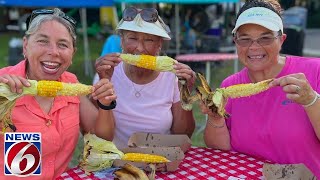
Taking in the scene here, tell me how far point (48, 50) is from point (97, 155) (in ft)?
2.04

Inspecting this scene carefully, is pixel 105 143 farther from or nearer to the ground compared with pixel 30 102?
nearer to the ground

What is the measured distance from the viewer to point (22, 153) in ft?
6.48

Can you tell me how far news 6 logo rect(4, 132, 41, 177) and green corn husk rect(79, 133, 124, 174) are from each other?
0.79ft

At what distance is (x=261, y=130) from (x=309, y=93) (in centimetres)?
43

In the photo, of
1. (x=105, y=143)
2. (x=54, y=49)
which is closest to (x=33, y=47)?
(x=54, y=49)

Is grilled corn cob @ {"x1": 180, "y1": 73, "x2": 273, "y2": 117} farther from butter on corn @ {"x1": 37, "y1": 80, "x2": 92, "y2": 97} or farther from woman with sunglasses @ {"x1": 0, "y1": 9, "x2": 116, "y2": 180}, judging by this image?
butter on corn @ {"x1": 37, "y1": 80, "x2": 92, "y2": 97}

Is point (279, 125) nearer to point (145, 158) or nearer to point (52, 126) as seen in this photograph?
point (145, 158)

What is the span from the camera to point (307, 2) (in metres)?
25.4

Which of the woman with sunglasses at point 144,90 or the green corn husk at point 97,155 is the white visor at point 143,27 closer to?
the woman with sunglasses at point 144,90

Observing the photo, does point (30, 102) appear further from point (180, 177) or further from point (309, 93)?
point (309, 93)

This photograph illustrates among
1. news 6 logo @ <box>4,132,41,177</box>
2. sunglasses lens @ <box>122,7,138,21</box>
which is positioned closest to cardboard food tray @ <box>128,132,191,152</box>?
news 6 logo @ <box>4,132,41,177</box>

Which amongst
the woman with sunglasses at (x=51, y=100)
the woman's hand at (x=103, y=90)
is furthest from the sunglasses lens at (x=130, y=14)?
the woman's hand at (x=103, y=90)

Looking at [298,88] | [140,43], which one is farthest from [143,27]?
[298,88]

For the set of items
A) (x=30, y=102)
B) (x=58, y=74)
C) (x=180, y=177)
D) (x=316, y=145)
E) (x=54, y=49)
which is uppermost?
(x=54, y=49)
